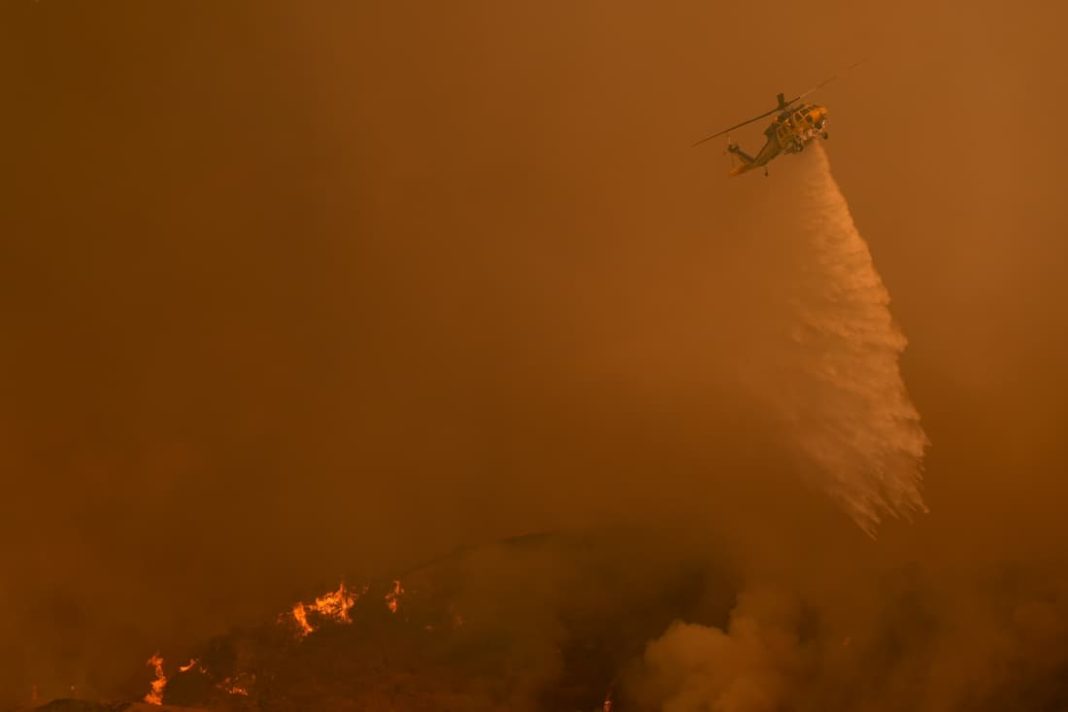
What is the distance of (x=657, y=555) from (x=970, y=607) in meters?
7.19

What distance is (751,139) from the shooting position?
1756 centimetres

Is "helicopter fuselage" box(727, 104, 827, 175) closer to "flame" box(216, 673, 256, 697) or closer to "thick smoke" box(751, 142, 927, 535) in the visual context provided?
"thick smoke" box(751, 142, 927, 535)

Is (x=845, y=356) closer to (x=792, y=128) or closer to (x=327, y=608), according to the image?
(x=792, y=128)

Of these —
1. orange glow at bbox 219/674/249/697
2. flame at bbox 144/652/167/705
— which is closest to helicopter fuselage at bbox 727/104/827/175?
orange glow at bbox 219/674/249/697

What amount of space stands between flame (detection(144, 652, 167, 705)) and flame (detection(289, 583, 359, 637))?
10.9 ft

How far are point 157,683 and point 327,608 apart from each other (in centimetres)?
432

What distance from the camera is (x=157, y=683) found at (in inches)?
833

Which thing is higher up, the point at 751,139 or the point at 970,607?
the point at 751,139

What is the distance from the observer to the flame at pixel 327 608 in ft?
71.5

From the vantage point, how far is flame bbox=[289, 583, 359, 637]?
→ 858 inches

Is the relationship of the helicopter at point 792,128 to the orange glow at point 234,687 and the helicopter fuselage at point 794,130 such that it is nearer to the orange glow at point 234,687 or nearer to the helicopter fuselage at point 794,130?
the helicopter fuselage at point 794,130

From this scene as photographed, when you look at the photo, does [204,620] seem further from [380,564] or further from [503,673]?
[503,673]

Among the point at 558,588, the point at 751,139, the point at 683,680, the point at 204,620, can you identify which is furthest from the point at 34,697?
the point at 751,139

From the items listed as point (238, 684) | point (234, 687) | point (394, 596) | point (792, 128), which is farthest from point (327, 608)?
point (792, 128)
